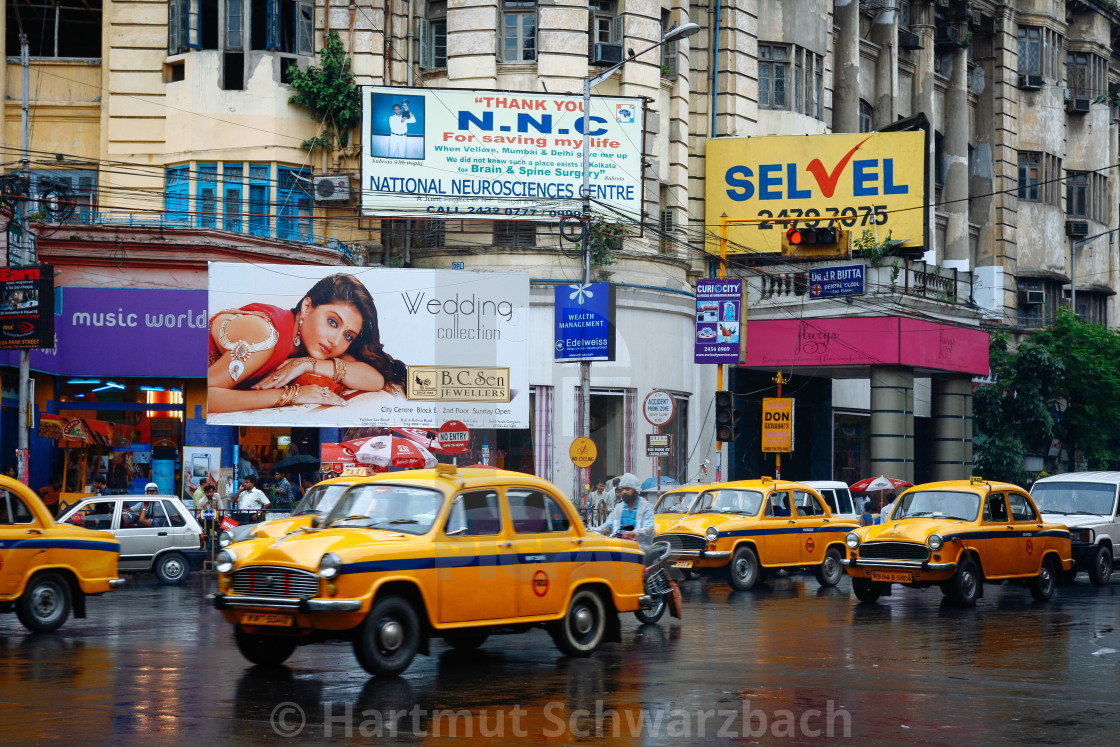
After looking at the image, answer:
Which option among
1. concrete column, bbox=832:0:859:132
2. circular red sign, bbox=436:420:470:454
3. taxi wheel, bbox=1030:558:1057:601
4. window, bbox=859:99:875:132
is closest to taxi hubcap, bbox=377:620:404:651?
taxi wheel, bbox=1030:558:1057:601

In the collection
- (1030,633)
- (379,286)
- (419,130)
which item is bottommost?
(1030,633)

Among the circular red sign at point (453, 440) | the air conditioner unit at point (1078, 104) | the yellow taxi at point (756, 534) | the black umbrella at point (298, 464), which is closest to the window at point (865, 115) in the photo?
the air conditioner unit at point (1078, 104)

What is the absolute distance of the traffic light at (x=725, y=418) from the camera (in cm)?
2727

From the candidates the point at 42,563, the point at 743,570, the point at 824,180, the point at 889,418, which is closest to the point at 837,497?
the point at 743,570

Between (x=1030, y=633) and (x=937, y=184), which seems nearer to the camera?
(x=1030, y=633)

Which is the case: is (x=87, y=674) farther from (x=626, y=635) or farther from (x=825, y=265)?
(x=825, y=265)

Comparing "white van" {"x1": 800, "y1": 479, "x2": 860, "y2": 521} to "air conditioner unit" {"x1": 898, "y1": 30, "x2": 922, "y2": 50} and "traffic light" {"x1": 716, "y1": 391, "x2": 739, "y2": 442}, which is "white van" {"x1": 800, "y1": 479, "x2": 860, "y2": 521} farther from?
"air conditioner unit" {"x1": 898, "y1": 30, "x2": 922, "y2": 50}

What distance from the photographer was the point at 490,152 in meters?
32.7

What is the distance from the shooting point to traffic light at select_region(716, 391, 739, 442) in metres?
27.3

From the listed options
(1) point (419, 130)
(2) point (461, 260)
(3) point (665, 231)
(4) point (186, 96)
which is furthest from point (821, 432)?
(4) point (186, 96)

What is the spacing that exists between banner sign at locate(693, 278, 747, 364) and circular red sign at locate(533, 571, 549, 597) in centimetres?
1721

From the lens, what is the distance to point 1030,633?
611 inches

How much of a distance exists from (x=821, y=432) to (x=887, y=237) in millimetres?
7653

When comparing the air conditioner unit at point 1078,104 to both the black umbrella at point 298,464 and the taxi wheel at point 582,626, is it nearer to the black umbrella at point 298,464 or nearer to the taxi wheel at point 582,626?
the black umbrella at point 298,464
